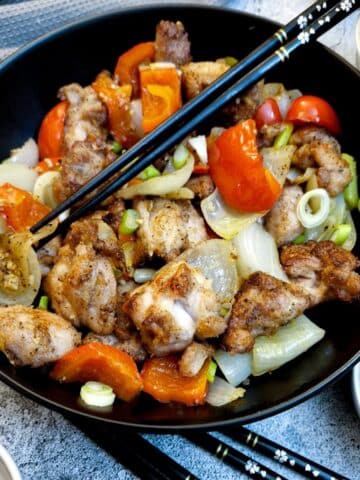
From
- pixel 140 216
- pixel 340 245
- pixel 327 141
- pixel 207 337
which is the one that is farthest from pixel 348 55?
pixel 207 337

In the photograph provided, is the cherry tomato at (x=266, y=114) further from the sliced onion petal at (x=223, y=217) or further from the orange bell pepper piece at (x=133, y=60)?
the orange bell pepper piece at (x=133, y=60)

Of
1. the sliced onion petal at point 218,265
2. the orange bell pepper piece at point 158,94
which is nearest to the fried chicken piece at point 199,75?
the orange bell pepper piece at point 158,94

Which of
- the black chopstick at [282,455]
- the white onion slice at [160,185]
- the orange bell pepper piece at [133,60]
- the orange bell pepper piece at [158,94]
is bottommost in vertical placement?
the black chopstick at [282,455]

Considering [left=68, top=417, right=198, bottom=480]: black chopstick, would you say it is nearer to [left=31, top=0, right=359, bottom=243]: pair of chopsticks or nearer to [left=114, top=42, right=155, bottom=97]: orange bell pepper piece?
[left=31, top=0, right=359, bottom=243]: pair of chopsticks

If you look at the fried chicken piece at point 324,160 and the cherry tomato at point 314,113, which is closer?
the fried chicken piece at point 324,160

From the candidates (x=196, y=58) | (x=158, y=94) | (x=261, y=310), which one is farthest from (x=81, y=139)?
(x=261, y=310)

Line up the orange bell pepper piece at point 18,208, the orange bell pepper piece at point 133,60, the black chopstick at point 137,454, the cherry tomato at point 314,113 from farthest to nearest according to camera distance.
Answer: the orange bell pepper piece at point 133,60, the cherry tomato at point 314,113, the orange bell pepper piece at point 18,208, the black chopstick at point 137,454

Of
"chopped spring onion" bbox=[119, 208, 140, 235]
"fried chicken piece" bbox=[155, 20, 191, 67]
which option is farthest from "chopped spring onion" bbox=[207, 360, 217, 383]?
"fried chicken piece" bbox=[155, 20, 191, 67]
